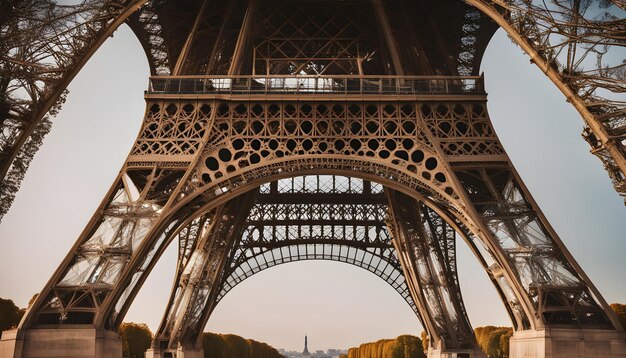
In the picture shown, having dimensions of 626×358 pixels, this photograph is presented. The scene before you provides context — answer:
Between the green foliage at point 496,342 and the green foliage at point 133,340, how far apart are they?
29.1m

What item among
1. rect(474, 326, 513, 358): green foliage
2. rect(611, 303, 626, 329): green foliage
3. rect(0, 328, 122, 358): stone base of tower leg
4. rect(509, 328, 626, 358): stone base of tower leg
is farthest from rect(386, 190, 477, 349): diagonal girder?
rect(474, 326, 513, 358): green foliage

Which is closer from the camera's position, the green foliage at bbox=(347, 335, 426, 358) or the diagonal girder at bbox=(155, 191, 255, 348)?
the diagonal girder at bbox=(155, 191, 255, 348)

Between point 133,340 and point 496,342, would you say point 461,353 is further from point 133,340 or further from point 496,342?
point 133,340

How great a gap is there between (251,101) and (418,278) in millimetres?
13501

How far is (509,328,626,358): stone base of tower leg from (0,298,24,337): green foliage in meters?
32.9

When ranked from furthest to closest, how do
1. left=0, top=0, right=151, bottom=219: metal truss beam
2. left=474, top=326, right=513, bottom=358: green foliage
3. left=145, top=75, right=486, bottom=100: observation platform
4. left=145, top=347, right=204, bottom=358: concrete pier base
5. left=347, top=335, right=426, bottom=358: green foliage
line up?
left=347, top=335, right=426, bottom=358: green foliage
left=474, top=326, right=513, bottom=358: green foliage
left=145, top=347, right=204, bottom=358: concrete pier base
left=145, top=75, right=486, bottom=100: observation platform
left=0, top=0, right=151, bottom=219: metal truss beam

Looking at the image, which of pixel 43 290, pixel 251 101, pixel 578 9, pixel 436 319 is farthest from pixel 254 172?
pixel 436 319

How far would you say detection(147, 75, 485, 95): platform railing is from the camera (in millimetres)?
24875

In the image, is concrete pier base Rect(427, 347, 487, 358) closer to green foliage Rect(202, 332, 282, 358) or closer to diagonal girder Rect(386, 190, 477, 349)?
diagonal girder Rect(386, 190, 477, 349)

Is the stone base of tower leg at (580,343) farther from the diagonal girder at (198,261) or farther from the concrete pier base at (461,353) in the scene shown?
the diagonal girder at (198,261)

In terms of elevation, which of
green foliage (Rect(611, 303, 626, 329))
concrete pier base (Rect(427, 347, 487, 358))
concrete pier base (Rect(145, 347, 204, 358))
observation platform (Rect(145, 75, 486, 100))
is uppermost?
observation platform (Rect(145, 75, 486, 100))

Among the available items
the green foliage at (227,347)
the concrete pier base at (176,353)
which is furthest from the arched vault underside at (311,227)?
the green foliage at (227,347)

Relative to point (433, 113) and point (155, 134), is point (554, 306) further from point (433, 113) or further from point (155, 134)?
point (155, 134)

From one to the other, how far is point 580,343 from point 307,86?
12695 mm
